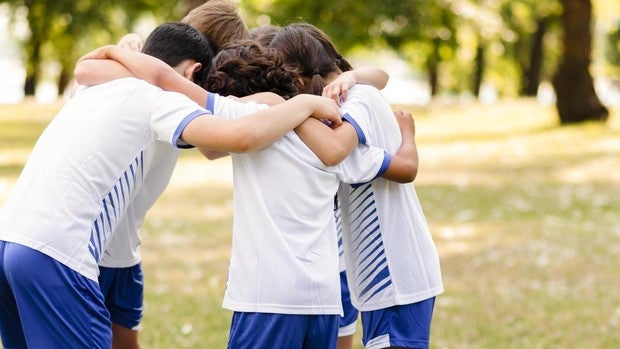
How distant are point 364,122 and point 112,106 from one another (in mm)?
810

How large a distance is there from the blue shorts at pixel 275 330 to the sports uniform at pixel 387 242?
522 mm

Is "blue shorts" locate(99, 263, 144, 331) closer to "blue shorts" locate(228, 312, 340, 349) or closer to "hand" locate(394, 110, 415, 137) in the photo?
"blue shorts" locate(228, 312, 340, 349)

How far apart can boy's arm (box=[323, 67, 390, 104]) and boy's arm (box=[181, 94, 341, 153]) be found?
34 cm

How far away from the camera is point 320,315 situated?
314 centimetres

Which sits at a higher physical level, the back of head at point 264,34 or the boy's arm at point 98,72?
the back of head at point 264,34

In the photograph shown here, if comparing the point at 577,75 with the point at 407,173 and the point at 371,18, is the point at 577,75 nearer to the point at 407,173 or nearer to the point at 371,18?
the point at 371,18

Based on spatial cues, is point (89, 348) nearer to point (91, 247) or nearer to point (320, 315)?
point (91, 247)

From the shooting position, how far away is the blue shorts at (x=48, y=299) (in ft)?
10.1

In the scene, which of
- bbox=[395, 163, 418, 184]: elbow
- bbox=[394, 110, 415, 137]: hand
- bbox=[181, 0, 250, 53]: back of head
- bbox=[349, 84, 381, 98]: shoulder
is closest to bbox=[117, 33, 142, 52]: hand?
bbox=[181, 0, 250, 53]: back of head

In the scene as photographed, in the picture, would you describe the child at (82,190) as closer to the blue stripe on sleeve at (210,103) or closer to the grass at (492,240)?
the blue stripe on sleeve at (210,103)

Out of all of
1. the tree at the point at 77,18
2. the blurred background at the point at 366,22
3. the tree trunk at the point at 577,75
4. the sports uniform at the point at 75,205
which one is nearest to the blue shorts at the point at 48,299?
the sports uniform at the point at 75,205

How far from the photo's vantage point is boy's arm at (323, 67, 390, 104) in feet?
11.4

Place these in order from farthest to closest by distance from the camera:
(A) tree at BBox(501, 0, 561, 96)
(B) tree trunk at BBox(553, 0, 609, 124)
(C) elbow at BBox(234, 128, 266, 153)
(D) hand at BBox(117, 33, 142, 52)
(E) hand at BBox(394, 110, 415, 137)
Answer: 1. (A) tree at BBox(501, 0, 561, 96)
2. (B) tree trunk at BBox(553, 0, 609, 124)
3. (D) hand at BBox(117, 33, 142, 52)
4. (E) hand at BBox(394, 110, 415, 137)
5. (C) elbow at BBox(234, 128, 266, 153)

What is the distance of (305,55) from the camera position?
3516 millimetres
